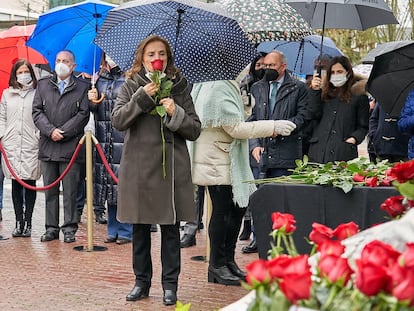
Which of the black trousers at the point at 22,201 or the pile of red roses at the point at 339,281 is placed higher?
the pile of red roses at the point at 339,281

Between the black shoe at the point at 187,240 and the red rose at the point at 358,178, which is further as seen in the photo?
the black shoe at the point at 187,240

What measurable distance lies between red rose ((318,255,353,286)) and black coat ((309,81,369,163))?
21.9 feet

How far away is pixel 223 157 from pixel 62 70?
3.25 meters

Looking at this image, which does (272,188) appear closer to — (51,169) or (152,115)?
(152,115)

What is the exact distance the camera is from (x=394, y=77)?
301 inches

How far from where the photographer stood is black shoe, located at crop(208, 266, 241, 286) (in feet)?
24.7

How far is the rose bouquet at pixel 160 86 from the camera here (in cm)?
637

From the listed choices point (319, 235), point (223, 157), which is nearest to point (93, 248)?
point (223, 157)

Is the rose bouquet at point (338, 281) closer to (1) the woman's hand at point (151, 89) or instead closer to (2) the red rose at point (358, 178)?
(2) the red rose at point (358, 178)

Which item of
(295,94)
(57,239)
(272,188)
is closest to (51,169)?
(57,239)

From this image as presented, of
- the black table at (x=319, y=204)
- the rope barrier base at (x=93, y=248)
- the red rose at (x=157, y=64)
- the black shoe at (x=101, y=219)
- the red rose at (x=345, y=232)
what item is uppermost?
the red rose at (x=157, y=64)

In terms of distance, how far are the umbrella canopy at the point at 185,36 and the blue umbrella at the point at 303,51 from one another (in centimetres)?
376

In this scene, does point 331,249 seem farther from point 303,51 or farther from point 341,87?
point 303,51

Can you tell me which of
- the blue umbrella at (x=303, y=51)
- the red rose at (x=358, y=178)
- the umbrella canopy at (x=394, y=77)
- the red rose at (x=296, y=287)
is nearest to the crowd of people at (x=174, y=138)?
the umbrella canopy at (x=394, y=77)
